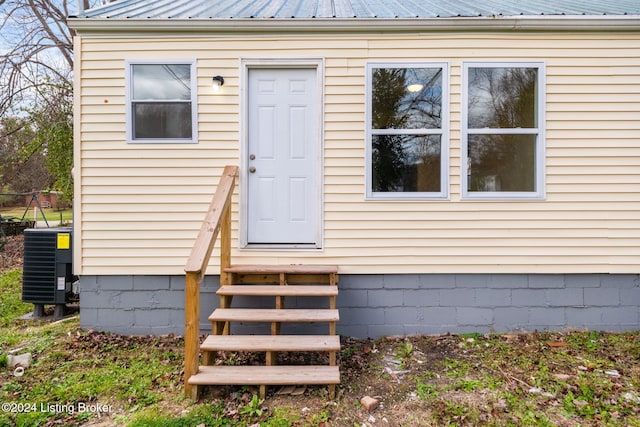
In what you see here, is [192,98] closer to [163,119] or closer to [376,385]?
[163,119]

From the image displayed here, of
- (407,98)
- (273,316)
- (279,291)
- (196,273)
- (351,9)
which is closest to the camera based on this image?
(196,273)

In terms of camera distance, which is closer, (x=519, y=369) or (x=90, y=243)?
(x=519, y=369)

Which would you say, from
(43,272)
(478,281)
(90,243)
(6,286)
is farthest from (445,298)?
(6,286)

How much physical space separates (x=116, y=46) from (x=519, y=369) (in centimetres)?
505

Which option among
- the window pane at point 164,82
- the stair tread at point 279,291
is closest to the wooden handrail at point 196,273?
the stair tread at point 279,291

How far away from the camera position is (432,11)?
12.7ft

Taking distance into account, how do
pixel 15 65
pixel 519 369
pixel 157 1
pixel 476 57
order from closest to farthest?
pixel 519 369, pixel 476 57, pixel 157 1, pixel 15 65

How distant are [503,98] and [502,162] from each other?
0.69 meters

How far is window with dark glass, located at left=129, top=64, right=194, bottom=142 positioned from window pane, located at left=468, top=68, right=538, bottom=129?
3.05 meters

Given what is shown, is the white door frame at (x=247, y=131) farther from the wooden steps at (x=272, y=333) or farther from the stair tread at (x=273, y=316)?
the stair tread at (x=273, y=316)

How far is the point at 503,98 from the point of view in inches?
149

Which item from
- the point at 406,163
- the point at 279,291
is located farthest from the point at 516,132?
the point at 279,291

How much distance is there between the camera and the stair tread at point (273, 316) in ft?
9.55

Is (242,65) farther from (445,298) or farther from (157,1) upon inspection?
(445,298)
